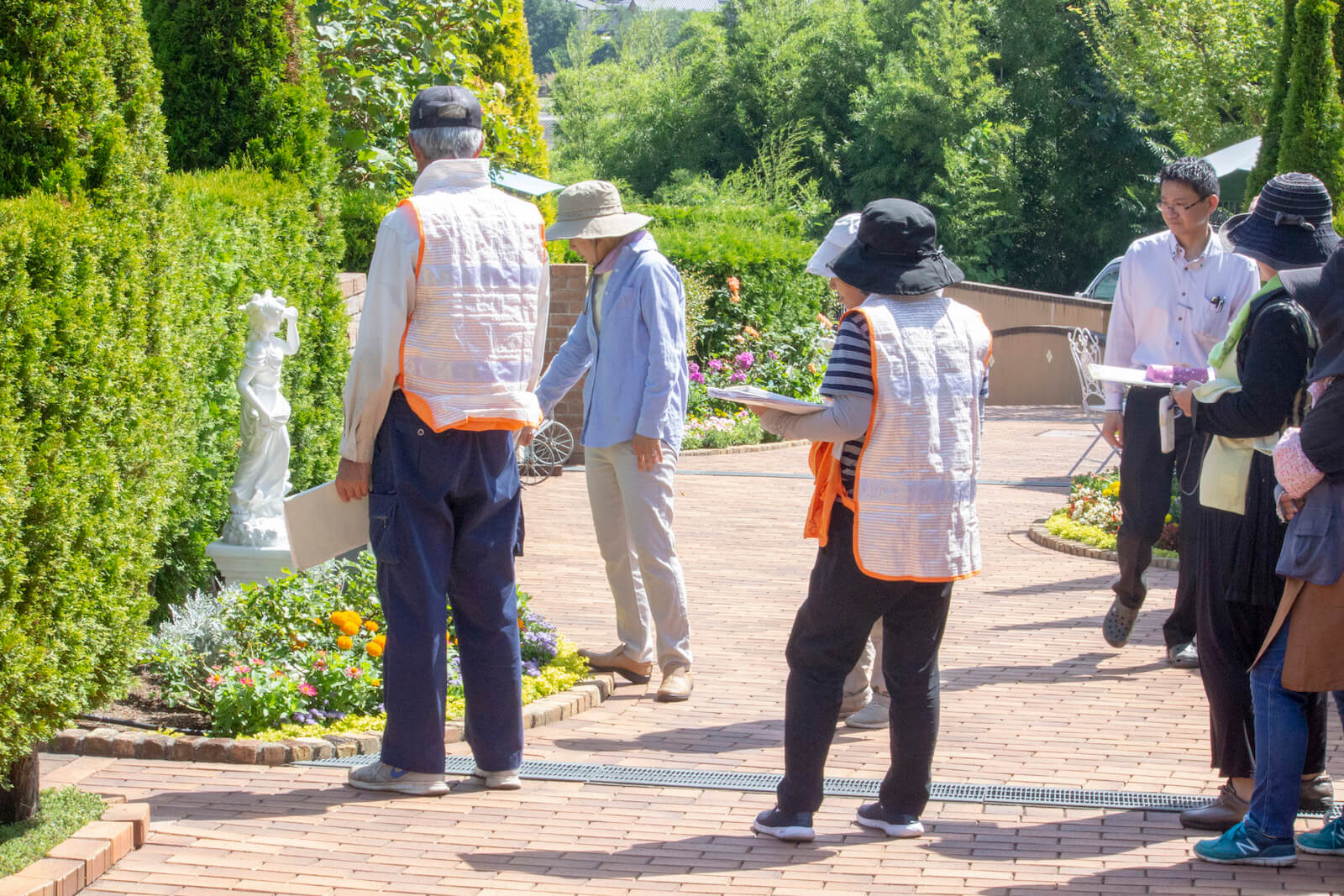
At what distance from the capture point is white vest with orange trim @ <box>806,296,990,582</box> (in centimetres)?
374

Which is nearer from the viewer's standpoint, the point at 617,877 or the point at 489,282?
the point at 617,877

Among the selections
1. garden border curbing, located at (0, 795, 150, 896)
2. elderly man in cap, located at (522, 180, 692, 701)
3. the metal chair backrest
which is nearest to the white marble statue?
elderly man in cap, located at (522, 180, 692, 701)

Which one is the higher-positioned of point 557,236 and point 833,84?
point 833,84

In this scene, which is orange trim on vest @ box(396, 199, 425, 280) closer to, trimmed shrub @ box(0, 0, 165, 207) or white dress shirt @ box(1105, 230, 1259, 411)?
trimmed shrub @ box(0, 0, 165, 207)

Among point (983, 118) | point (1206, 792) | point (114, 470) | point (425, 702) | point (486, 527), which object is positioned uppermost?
point (983, 118)

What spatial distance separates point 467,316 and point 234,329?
2601 mm

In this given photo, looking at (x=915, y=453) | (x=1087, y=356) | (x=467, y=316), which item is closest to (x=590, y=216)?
(x=467, y=316)

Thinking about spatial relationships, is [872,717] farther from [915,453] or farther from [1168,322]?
[1168,322]

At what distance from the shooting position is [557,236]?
5.27 meters

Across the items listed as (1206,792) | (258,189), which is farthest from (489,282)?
(258,189)

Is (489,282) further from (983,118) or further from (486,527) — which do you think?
(983,118)

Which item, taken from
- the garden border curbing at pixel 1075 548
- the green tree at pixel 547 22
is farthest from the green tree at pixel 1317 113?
the green tree at pixel 547 22

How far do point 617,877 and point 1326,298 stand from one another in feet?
7.61

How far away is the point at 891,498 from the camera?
3.76m
